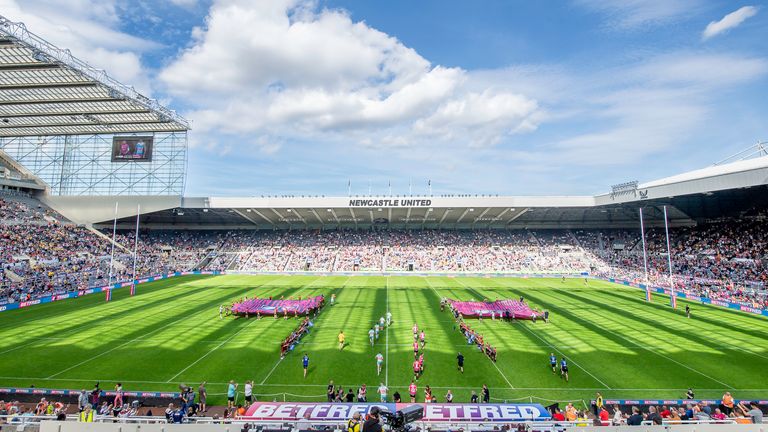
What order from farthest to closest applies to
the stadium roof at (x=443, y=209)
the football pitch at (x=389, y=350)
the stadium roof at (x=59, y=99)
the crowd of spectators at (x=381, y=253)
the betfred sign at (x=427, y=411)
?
A: the stadium roof at (x=443, y=209)
the crowd of spectators at (x=381, y=253)
the stadium roof at (x=59, y=99)
the football pitch at (x=389, y=350)
the betfred sign at (x=427, y=411)

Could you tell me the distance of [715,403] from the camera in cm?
1423

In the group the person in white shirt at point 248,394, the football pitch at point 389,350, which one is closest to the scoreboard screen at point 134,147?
the football pitch at point 389,350

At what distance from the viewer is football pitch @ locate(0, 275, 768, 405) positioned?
54.5 ft

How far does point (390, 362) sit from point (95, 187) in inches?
2479

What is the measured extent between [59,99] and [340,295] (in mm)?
42079

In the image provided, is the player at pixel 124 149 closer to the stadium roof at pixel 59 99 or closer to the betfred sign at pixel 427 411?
the stadium roof at pixel 59 99

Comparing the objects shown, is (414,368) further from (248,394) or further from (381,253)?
(381,253)

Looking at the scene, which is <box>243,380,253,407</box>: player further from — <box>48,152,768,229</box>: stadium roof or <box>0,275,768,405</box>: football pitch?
<box>48,152,768,229</box>: stadium roof

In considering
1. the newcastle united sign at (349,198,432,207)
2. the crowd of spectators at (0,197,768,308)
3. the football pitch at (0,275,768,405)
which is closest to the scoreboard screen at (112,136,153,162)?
the crowd of spectators at (0,197,768,308)

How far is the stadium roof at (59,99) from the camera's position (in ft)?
117

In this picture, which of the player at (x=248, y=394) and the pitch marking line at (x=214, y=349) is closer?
the player at (x=248, y=394)

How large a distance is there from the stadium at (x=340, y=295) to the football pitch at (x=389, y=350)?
164 mm

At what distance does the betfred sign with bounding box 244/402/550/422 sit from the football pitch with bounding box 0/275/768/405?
2.40 meters

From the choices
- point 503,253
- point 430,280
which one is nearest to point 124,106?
point 430,280
